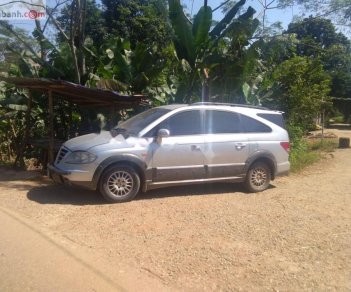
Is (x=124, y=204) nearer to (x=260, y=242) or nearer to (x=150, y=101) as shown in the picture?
(x=260, y=242)

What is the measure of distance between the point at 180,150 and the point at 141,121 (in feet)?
3.17

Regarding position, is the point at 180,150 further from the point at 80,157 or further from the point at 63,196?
the point at 63,196

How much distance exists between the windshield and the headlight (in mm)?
902

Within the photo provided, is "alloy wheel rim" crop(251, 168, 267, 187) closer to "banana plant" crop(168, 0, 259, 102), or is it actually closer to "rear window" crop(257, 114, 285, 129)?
"rear window" crop(257, 114, 285, 129)

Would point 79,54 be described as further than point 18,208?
Yes

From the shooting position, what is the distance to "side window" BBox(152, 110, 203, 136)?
752cm

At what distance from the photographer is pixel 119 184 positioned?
A: 7078 millimetres

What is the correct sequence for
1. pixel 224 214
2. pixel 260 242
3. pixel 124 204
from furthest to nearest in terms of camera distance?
pixel 124 204
pixel 224 214
pixel 260 242

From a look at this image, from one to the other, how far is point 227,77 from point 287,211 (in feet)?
20.0

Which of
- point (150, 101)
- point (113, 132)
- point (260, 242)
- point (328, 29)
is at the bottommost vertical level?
point (260, 242)

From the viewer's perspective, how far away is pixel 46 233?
5.50 metres

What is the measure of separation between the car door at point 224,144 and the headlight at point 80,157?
2.12 metres

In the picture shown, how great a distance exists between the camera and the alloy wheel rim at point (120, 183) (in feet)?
23.0

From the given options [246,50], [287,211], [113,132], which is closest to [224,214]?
[287,211]
